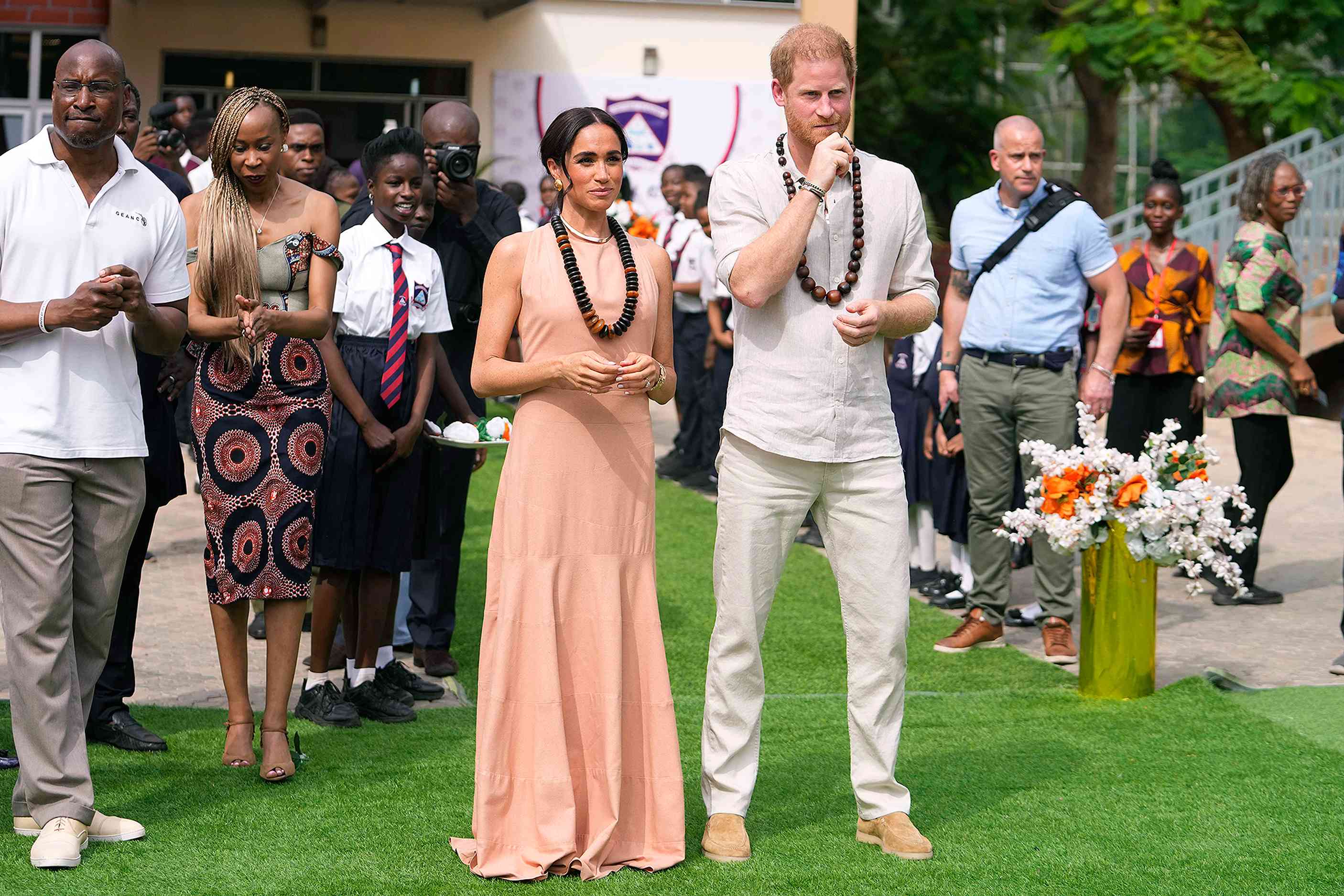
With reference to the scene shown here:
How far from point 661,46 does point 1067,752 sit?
640 inches

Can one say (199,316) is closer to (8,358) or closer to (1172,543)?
(8,358)

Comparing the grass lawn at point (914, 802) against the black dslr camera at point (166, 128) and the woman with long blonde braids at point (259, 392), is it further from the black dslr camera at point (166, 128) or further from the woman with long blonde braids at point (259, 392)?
the black dslr camera at point (166, 128)

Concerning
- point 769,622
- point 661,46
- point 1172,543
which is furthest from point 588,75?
point 1172,543

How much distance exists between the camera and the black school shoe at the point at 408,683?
674 cm

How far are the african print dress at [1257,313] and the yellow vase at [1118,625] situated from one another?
254 cm

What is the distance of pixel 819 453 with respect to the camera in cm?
475

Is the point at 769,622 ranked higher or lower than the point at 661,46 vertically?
lower

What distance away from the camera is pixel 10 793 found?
17.4 ft

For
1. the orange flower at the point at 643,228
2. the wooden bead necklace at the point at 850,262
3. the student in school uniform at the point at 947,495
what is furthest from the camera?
the orange flower at the point at 643,228

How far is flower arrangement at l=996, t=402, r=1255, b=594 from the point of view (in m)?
6.95

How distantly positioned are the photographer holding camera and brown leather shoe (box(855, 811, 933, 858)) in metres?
2.75

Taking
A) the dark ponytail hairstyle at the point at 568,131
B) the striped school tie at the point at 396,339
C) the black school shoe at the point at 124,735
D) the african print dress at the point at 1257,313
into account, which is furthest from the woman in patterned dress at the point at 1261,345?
the black school shoe at the point at 124,735

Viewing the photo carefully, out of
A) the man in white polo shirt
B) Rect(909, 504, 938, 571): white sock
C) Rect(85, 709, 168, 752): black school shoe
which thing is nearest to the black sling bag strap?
Rect(909, 504, 938, 571): white sock

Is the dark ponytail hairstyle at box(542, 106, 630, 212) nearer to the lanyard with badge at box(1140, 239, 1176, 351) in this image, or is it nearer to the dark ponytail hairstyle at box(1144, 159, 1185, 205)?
the lanyard with badge at box(1140, 239, 1176, 351)
